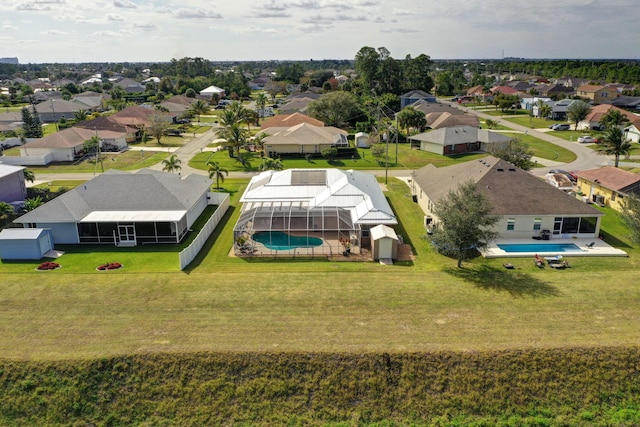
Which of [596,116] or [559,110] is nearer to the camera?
[596,116]

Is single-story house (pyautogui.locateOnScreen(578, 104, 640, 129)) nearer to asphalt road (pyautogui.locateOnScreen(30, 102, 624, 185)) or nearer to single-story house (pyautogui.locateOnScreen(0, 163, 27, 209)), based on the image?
asphalt road (pyautogui.locateOnScreen(30, 102, 624, 185))

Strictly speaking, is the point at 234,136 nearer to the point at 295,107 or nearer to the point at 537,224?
the point at 537,224

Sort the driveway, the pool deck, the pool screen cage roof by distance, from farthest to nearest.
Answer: the driveway
the pool screen cage roof
the pool deck

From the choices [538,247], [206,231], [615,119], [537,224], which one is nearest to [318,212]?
[206,231]

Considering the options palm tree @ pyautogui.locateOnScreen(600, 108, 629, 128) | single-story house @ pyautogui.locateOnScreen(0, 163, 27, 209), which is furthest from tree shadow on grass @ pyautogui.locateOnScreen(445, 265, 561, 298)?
palm tree @ pyautogui.locateOnScreen(600, 108, 629, 128)

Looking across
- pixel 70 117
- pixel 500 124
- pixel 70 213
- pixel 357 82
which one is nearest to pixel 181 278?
pixel 70 213

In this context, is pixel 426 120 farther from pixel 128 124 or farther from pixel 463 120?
pixel 128 124

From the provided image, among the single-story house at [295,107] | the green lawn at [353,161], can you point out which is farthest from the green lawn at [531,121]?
the single-story house at [295,107]
